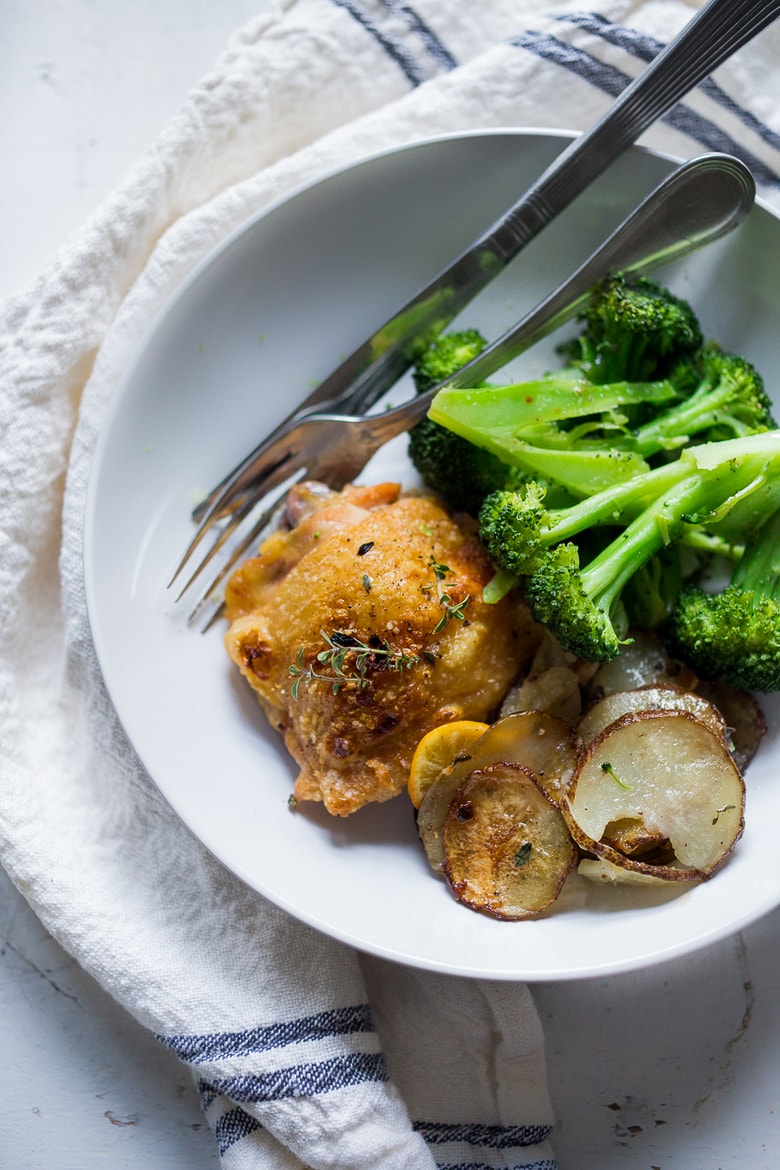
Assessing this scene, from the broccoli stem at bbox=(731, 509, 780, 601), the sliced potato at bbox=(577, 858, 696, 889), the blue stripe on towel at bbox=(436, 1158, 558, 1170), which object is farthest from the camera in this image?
the blue stripe on towel at bbox=(436, 1158, 558, 1170)

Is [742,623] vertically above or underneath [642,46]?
underneath

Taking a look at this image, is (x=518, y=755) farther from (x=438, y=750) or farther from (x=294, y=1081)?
(x=294, y=1081)

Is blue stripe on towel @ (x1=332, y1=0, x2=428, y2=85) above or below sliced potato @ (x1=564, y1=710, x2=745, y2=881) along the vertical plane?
above

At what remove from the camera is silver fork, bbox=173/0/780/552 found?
8.02ft

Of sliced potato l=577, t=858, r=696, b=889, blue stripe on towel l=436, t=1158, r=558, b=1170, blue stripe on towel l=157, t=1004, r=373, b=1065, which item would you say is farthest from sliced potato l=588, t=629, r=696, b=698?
blue stripe on towel l=436, t=1158, r=558, b=1170

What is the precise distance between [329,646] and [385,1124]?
1.27 m

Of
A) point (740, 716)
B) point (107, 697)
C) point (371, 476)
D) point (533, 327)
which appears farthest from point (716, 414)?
point (107, 697)

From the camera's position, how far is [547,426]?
8.28ft

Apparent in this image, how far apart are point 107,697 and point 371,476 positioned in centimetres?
100

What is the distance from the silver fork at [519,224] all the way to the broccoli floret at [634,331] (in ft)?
0.95

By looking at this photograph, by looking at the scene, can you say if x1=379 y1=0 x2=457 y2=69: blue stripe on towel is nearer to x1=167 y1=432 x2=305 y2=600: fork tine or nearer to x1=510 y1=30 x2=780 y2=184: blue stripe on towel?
x1=510 y1=30 x2=780 y2=184: blue stripe on towel

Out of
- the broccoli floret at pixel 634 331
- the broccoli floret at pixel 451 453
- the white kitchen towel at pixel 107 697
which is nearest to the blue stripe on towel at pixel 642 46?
the white kitchen towel at pixel 107 697

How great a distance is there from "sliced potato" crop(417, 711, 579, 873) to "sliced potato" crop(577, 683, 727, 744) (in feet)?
0.20

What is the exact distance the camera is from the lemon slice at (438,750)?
7.76 feet
